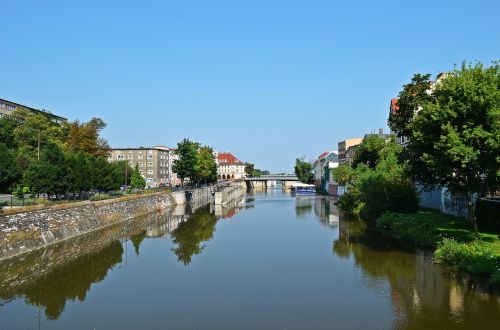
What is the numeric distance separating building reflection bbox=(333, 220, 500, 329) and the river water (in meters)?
0.05

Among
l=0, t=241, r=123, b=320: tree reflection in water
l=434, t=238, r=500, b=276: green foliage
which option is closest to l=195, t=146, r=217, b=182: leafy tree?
l=0, t=241, r=123, b=320: tree reflection in water

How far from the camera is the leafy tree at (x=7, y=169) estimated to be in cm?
5372

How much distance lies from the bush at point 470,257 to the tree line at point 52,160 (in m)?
36.2

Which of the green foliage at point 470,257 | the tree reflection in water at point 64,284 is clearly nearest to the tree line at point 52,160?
the tree reflection in water at point 64,284

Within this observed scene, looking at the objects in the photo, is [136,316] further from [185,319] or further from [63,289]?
[63,289]

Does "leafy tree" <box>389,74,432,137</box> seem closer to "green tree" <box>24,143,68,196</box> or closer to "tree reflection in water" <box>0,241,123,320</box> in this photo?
"tree reflection in water" <box>0,241,123,320</box>

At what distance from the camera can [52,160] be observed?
1997 inches

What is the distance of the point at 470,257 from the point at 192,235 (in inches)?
1161

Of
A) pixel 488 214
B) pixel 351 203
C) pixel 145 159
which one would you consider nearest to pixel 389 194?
pixel 488 214

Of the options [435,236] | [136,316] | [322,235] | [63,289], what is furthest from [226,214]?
[136,316]

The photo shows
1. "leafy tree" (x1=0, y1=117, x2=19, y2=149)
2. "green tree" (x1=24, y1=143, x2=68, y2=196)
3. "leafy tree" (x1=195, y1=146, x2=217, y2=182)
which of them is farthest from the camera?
"leafy tree" (x1=195, y1=146, x2=217, y2=182)

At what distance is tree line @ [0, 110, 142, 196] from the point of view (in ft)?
160

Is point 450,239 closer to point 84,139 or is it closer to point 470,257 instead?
point 470,257

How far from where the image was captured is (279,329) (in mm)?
19500
